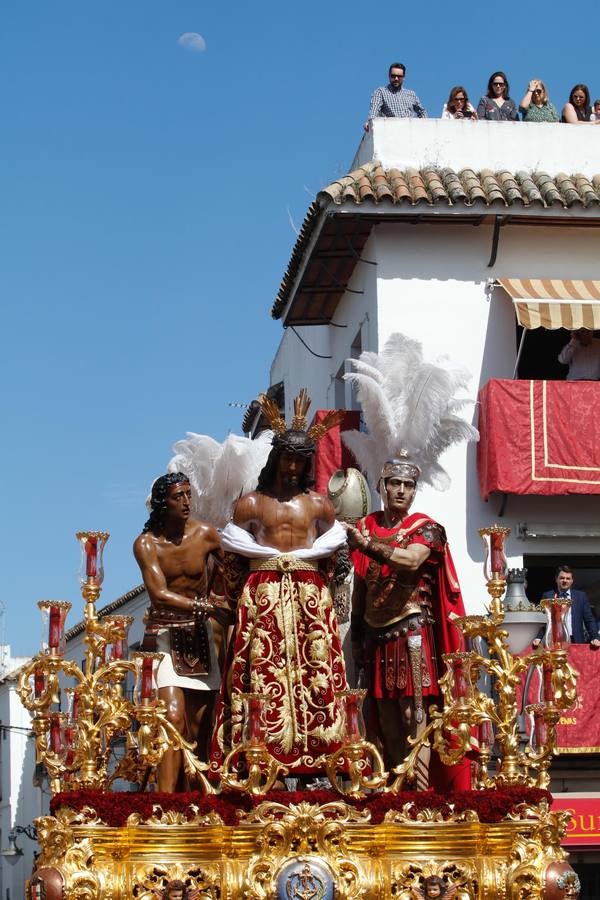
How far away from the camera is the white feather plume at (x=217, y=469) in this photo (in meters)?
9.24

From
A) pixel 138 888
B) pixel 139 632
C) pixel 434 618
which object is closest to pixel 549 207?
pixel 434 618

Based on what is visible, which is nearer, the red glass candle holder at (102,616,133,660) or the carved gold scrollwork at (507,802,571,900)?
the carved gold scrollwork at (507,802,571,900)

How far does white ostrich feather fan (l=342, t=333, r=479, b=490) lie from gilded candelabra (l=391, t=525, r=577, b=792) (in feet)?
6.13

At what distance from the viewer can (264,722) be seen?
7320 millimetres

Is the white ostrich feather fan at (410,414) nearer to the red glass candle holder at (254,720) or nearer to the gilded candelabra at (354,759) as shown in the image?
the gilded candelabra at (354,759)

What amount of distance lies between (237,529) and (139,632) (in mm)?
17952

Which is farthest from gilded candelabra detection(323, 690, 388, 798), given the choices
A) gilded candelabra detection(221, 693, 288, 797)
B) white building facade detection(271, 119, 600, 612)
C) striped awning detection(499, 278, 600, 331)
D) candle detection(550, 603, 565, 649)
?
striped awning detection(499, 278, 600, 331)

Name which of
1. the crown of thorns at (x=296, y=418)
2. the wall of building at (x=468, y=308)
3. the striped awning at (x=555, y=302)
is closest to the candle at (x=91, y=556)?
the crown of thorns at (x=296, y=418)

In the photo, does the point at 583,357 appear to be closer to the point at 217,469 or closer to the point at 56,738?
the point at 217,469

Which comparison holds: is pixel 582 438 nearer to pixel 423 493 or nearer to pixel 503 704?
pixel 423 493

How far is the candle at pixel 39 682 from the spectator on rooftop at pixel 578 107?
11.3 metres

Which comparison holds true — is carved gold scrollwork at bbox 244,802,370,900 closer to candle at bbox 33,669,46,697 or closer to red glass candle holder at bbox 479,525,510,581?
candle at bbox 33,669,46,697

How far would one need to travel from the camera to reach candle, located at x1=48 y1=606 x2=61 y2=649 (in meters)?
7.20

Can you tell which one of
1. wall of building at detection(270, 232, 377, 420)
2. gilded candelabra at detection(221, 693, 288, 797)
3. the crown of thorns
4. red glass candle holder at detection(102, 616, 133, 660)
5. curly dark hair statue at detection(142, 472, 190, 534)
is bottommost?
gilded candelabra at detection(221, 693, 288, 797)
